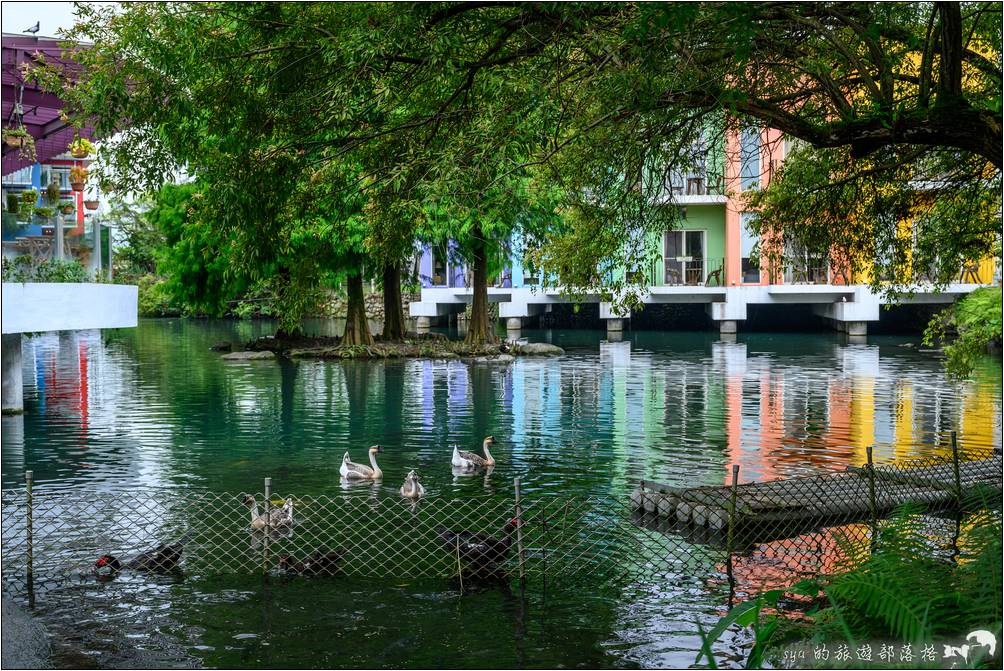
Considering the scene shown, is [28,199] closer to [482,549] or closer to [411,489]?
[411,489]

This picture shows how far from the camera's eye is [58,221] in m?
20.7

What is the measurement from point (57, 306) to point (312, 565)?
9.03 meters

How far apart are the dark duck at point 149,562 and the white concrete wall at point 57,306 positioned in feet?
24.8

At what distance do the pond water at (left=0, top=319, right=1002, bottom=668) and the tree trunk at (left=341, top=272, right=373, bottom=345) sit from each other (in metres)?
3.11

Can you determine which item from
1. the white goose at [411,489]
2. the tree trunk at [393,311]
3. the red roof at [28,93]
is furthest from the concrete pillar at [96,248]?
the tree trunk at [393,311]

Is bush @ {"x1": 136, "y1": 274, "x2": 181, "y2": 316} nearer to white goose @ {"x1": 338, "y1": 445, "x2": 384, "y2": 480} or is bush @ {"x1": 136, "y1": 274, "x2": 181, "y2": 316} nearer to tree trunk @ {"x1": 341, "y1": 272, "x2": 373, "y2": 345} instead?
tree trunk @ {"x1": 341, "y1": 272, "x2": 373, "y2": 345}

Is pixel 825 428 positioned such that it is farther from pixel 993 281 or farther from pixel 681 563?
pixel 993 281

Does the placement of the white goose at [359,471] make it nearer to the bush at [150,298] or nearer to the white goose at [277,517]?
the white goose at [277,517]

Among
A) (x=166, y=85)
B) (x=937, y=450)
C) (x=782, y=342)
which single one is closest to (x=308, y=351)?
(x=782, y=342)

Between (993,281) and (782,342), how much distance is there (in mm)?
8711

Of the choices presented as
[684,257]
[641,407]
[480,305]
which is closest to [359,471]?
[641,407]

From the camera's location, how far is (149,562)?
1139 centimetres

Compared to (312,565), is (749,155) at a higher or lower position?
higher

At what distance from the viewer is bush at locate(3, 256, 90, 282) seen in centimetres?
1748
